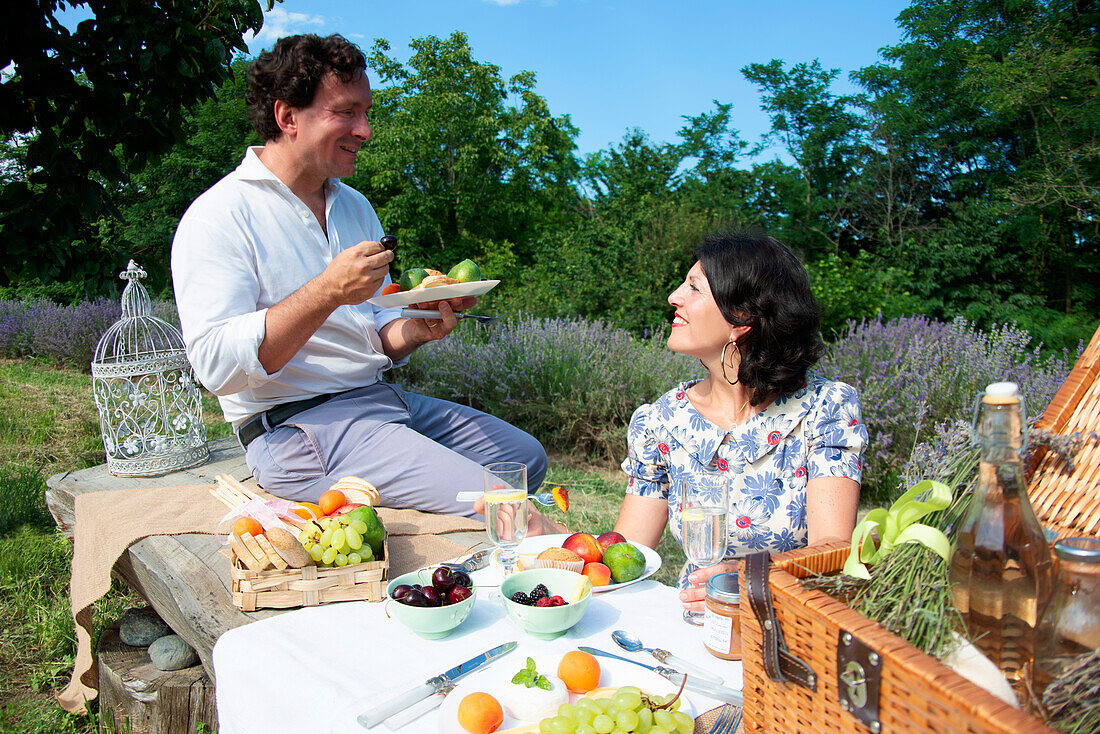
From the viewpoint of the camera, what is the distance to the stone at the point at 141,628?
2.58 m

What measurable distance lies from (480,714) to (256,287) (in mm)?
2030

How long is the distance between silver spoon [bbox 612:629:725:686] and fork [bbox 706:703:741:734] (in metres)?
0.09

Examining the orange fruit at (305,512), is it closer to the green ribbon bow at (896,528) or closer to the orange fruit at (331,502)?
the orange fruit at (331,502)

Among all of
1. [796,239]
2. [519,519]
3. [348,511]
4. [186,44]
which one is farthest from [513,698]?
[796,239]

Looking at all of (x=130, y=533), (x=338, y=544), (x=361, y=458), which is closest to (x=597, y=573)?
(x=338, y=544)

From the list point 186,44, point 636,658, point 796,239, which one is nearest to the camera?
point 636,658

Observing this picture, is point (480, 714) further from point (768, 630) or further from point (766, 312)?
point (766, 312)

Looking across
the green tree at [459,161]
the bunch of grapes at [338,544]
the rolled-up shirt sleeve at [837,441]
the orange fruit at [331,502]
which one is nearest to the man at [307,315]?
the orange fruit at [331,502]

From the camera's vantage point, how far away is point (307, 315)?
2.41 metres

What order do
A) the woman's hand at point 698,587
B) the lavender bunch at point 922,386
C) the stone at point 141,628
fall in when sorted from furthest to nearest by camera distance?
the lavender bunch at point 922,386, the stone at point 141,628, the woman's hand at point 698,587

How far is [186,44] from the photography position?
11.4 ft

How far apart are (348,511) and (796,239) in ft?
42.5

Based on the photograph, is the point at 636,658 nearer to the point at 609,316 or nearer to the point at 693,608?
the point at 693,608

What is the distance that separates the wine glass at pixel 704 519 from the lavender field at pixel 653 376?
285 centimetres
